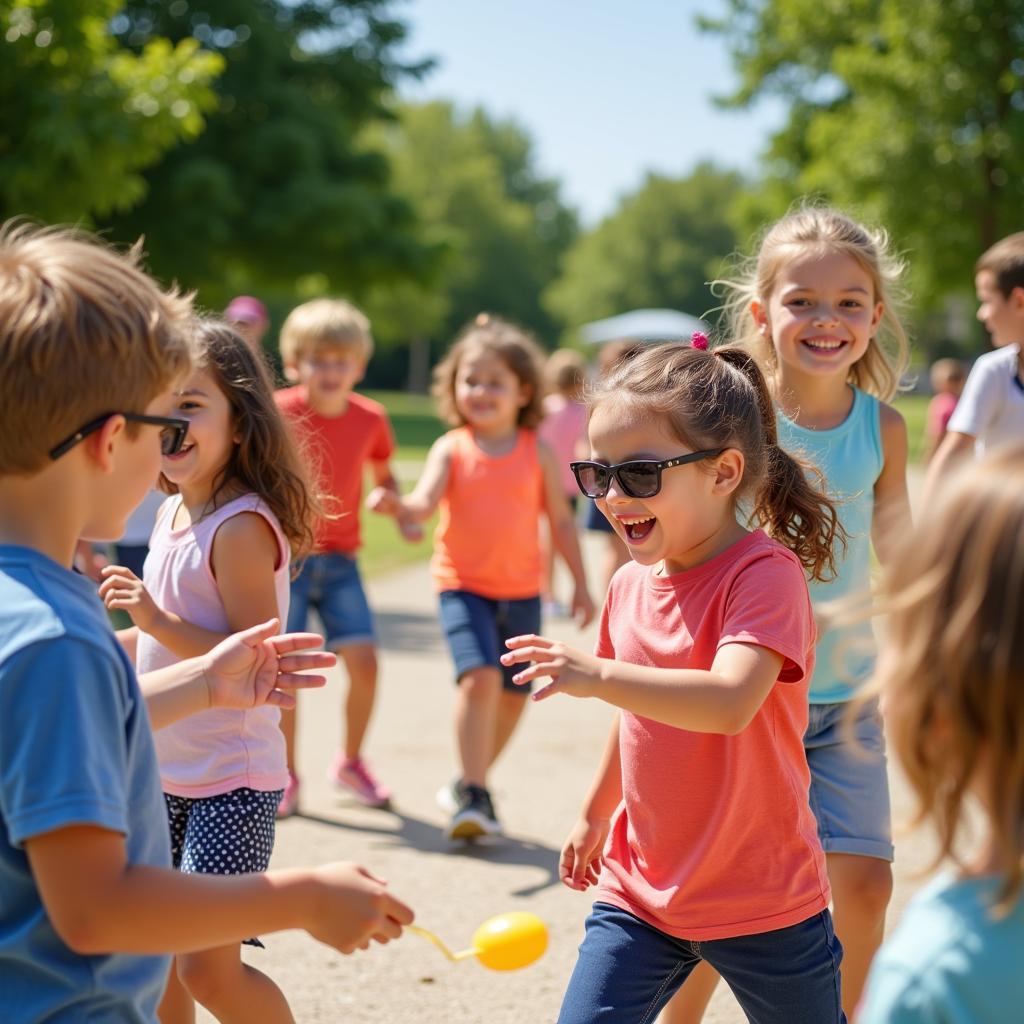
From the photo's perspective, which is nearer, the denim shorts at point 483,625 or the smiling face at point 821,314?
the smiling face at point 821,314

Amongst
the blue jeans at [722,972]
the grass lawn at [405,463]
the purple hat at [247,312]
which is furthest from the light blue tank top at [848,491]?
the purple hat at [247,312]

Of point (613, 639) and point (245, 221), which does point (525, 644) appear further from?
point (245, 221)

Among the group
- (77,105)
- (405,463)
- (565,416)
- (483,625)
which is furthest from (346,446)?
(405,463)

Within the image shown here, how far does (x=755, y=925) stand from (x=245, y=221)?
90.0ft

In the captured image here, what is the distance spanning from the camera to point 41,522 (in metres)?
1.87

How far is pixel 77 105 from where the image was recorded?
10773 mm

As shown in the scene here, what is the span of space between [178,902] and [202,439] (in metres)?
1.70

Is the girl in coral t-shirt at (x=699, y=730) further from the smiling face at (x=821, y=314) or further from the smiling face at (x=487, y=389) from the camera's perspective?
the smiling face at (x=487, y=389)

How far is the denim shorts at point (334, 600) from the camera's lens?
6.03m

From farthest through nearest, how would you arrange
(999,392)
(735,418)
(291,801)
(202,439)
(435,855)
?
(291,801) < (999,392) < (435,855) < (202,439) < (735,418)

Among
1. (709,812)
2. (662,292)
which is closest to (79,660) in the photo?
(709,812)

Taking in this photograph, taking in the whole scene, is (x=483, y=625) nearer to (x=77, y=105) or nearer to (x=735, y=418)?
(x=735, y=418)

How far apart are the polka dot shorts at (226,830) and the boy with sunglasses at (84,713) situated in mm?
1089

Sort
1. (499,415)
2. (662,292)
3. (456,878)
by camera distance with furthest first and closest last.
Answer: (662,292) < (499,415) < (456,878)
